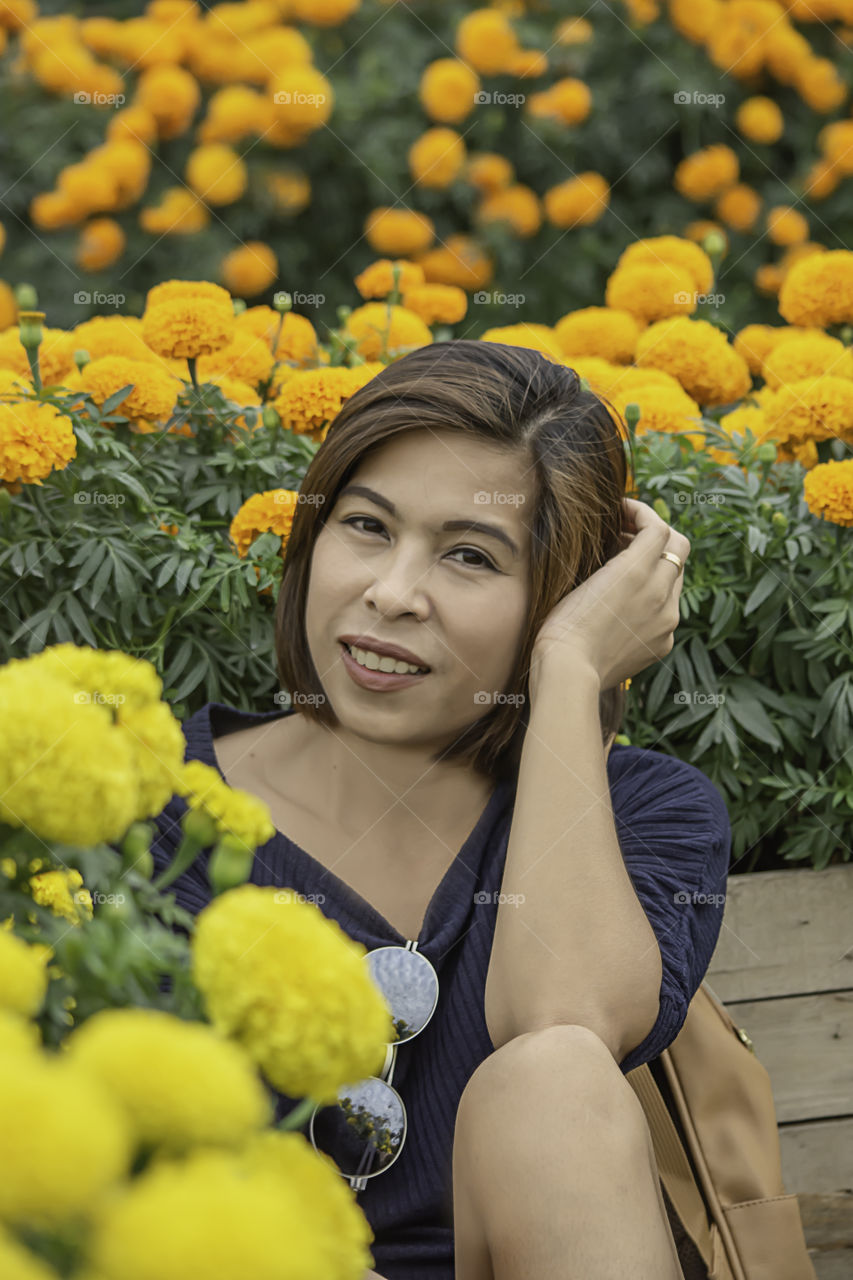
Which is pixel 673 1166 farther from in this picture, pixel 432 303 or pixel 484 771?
A: pixel 432 303

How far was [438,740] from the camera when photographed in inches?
61.9

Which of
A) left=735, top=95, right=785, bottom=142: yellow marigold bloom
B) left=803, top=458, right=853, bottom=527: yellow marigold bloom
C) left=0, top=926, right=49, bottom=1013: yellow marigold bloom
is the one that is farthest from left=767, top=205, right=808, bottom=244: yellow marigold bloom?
left=0, top=926, right=49, bottom=1013: yellow marigold bloom

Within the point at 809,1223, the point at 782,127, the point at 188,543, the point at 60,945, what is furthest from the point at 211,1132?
the point at 782,127

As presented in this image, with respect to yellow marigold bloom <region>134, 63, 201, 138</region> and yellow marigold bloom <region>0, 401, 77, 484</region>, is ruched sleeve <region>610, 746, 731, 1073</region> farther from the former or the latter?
yellow marigold bloom <region>134, 63, 201, 138</region>

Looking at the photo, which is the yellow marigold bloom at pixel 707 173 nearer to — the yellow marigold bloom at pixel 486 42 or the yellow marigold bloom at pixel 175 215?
the yellow marigold bloom at pixel 486 42

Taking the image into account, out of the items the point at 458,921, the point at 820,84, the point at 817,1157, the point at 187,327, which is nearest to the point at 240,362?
the point at 187,327

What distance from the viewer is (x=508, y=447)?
59.6 inches

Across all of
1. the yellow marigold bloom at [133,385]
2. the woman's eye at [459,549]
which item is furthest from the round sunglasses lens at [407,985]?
the yellow marigold bloom at [133,385]

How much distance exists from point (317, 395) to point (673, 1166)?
3.44 ft

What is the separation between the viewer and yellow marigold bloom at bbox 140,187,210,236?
3.00m

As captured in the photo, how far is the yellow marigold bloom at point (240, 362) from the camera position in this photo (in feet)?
6.58

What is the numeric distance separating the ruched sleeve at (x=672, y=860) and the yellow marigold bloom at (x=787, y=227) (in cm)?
180

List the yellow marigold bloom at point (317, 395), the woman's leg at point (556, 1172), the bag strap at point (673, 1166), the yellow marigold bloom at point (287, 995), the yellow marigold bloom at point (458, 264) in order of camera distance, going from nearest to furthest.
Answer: the yellow marigold bloom at point (287, 995)
the woman's leg at point (556, 1172)
the bag strap at point (673, 1166)
the yellow marigold bloom at point (317, 395)
the yellow marigold bloom at point (458, 264)

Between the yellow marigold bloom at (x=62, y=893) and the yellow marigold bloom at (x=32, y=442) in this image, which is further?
the yellow marigold bloom at (x=32, y=442)
